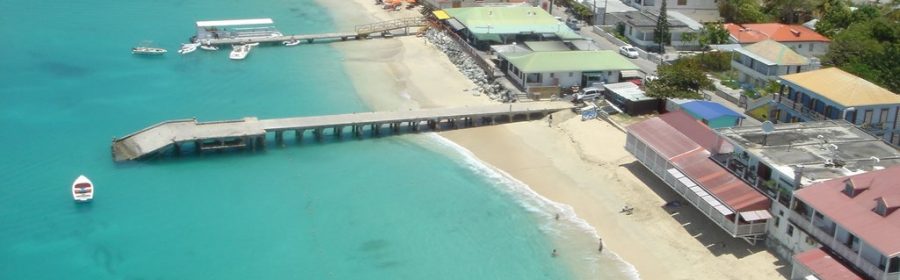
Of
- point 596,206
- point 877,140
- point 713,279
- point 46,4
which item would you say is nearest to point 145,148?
point 596,206

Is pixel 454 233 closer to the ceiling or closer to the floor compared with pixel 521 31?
closer to the floor

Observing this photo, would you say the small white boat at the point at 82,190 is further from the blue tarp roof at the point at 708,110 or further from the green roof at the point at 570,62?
the blue tarp roof at the point at 708,110

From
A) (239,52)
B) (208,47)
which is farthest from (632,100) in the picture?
(208,47)

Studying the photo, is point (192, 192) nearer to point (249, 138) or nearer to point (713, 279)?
point (249, 138)

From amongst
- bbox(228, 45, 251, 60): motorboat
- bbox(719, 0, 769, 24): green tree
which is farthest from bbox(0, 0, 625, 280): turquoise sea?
bbox(719, 0, 769, 24): green tree

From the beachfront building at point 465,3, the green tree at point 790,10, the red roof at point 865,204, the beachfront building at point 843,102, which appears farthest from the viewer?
the beachfront building at point 465,3

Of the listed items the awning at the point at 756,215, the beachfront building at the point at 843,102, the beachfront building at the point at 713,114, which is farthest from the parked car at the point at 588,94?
the awning at the point at 756,215

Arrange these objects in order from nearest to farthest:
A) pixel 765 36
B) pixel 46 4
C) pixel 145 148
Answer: pixel 145 148 < pixel 765 36 < pixel 46 4
